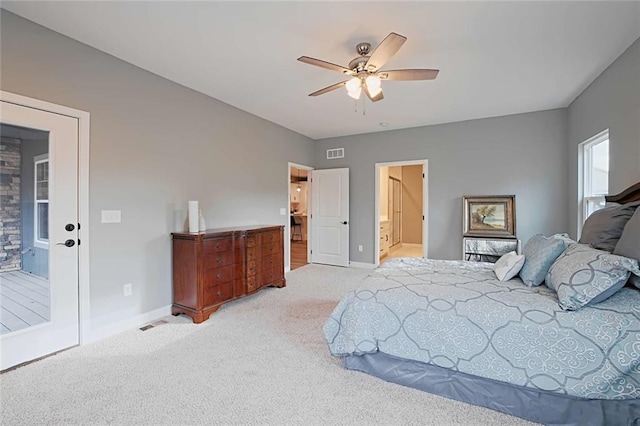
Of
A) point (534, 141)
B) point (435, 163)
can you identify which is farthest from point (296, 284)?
point (534, 141)

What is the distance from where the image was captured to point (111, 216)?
283cm

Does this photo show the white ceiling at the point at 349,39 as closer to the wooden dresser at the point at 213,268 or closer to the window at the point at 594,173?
the window at the point at 594,173

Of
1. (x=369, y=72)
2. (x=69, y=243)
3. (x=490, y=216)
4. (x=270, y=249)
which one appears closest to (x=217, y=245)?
(x=270, y=249)

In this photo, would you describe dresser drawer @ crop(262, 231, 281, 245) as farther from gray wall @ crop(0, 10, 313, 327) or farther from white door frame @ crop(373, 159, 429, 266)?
white door frame @ crop(373, 159, 429, 266)

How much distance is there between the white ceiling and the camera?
7.02 feet

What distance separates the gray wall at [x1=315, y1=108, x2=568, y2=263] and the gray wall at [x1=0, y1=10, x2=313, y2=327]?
2.74m

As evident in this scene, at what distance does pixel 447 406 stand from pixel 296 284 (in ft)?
9.89

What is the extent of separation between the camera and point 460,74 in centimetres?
318

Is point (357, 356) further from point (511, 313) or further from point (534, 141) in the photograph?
point (534, 141)

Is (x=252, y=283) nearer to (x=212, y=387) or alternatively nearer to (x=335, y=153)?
(x=212, y=387)

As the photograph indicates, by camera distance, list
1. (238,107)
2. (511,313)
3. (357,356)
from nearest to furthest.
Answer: (511,313) → (357,356) → (238,107)

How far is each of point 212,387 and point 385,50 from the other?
271 centimetres

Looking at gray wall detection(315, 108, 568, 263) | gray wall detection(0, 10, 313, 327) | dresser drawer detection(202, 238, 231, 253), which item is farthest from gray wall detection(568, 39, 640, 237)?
gray wall detection(0, 10, 313, 327)

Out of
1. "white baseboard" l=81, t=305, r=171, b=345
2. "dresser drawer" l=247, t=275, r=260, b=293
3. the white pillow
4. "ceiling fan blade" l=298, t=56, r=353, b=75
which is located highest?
"ceiling fan blade" l=298, t=56, r=353, b=75
